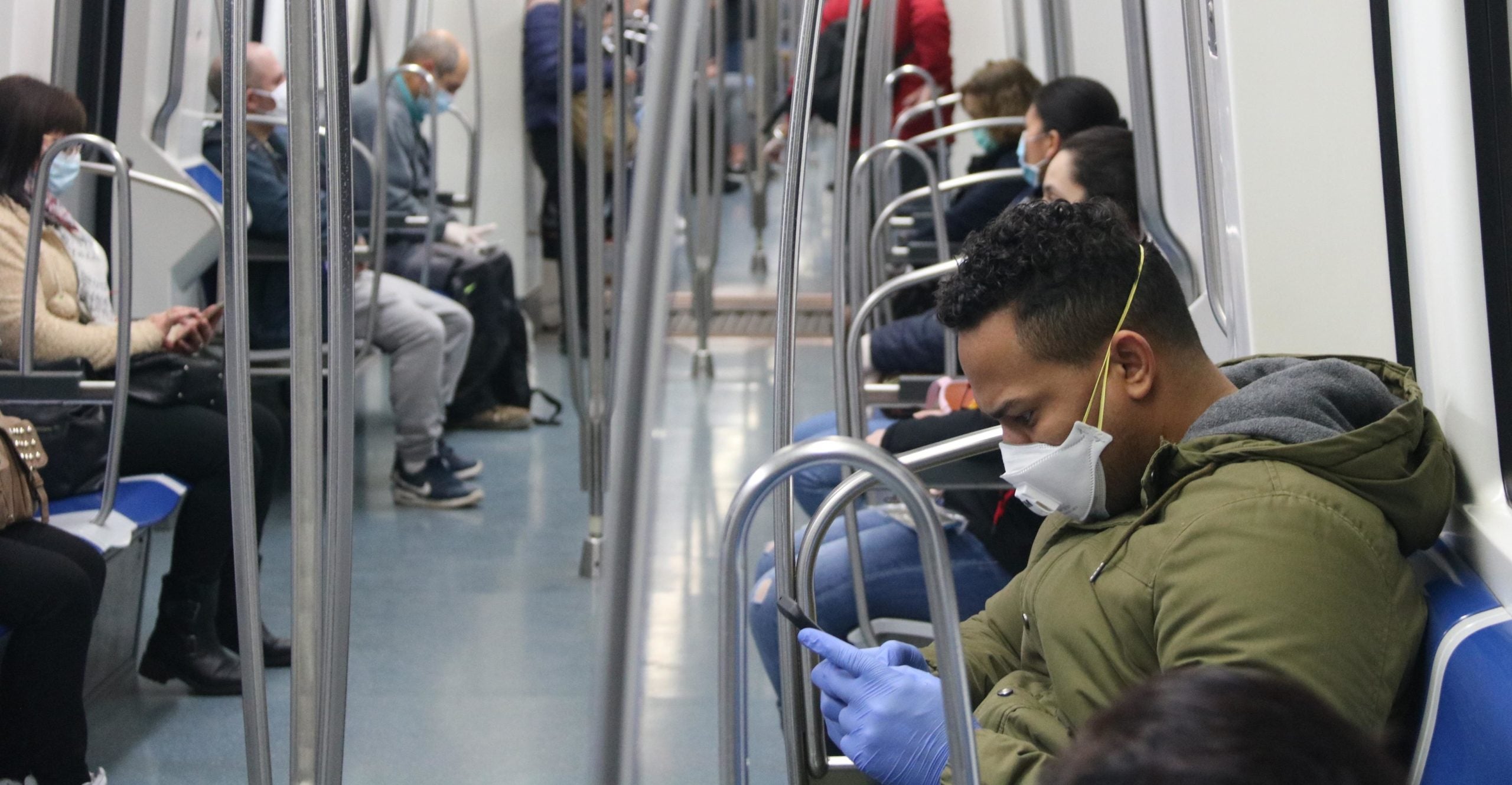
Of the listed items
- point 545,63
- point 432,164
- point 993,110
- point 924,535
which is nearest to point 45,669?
point 924,535

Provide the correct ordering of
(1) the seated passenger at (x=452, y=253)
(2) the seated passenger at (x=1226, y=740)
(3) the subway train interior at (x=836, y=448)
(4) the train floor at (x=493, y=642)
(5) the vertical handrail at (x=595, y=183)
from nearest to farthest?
(2) the seated passenger at (x=1226, y=740), (3) the subway train interior at (x=836, y=448), (4) the train floor at (x=493, y=642), (5) the vertical handrail at (x=595, y=183), (1) the seated passenger at (x=452, y=253)

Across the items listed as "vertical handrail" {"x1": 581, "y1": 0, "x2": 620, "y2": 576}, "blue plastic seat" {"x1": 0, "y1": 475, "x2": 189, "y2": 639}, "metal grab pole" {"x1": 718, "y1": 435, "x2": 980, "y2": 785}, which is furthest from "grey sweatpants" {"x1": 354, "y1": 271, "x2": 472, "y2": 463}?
"metal grab pole" {"x1": 718, "y1": 435, "x2": 980, "y2": 785}

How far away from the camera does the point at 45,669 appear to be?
2.05 m

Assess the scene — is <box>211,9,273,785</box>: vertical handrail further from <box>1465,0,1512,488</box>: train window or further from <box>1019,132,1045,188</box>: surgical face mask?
<box>1019,132,1045,188</box>: surgical face mask

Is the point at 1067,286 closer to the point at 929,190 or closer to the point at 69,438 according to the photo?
the point at 929,190

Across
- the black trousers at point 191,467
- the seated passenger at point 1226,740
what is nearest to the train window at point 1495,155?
the seated passenger at point 1226,740

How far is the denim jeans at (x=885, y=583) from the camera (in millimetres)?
2016

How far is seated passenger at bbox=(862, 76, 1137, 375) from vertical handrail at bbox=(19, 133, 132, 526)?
4.01 feet

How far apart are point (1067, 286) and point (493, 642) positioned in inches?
77.7

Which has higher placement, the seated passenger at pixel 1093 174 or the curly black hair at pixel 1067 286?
the seated passenger at pixel 1093 174

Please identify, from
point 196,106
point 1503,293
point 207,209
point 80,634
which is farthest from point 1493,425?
point 196,106

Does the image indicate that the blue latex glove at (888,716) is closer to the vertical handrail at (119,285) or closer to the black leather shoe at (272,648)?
the vertical handrail at (119,285)

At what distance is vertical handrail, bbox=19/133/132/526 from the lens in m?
2.18

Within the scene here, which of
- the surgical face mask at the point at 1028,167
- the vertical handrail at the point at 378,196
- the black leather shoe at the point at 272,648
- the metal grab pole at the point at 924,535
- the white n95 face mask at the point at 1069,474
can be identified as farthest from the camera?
the vertical handrail at the point at 378,196
